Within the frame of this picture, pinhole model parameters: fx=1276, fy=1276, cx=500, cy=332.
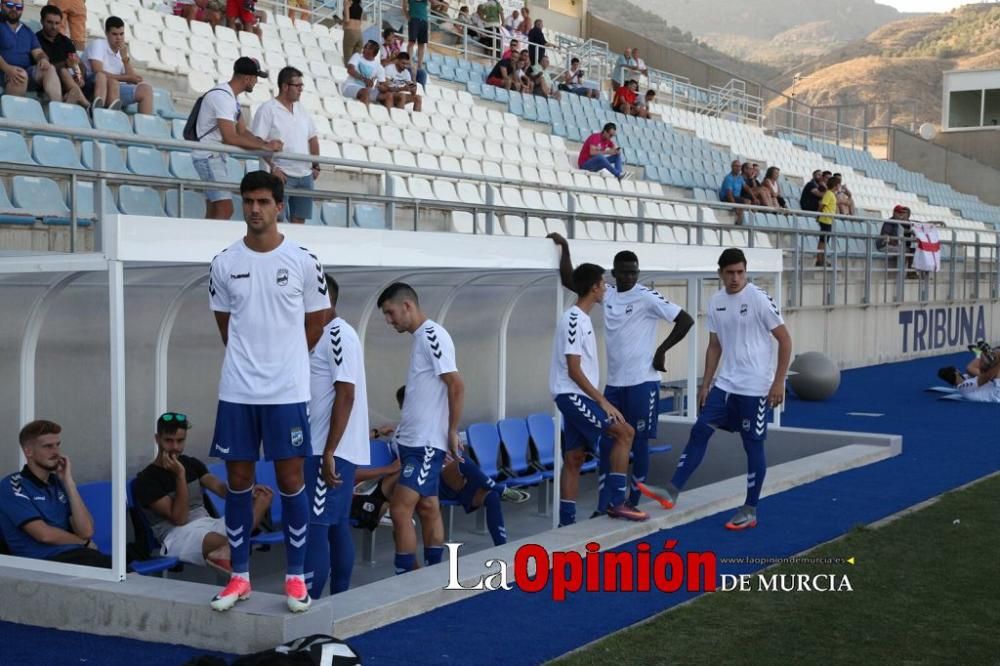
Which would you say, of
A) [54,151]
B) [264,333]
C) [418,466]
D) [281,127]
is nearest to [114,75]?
[54,151]

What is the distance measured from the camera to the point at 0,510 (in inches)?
276

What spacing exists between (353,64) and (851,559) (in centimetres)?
1201

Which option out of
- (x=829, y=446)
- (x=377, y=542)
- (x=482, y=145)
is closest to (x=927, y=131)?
(x=482, y=145)

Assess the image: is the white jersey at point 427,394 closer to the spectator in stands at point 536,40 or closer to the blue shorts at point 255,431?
the blue shorts at point 255,431

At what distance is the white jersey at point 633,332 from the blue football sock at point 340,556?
2.57 meters

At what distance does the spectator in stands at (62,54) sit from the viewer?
11.5m

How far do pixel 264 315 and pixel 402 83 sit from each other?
43.9 ft

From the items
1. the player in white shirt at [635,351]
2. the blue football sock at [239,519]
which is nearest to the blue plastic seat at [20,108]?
the player in white shirt at [635,351]

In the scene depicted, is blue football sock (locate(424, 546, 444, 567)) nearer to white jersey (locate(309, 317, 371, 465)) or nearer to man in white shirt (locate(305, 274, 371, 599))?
man in white shirt (locate(305, 274, 371, 599))

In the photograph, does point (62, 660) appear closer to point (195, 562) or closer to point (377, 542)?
point (195, 562)

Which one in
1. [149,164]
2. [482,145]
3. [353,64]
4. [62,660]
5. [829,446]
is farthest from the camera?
[482,145]

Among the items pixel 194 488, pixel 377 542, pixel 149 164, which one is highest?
pixel 149 164

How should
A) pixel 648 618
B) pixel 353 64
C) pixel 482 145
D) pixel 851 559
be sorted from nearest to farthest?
1. pixel 648 618
2. pixel 851 559
3. pixel 353 64
4. pixel 482 145

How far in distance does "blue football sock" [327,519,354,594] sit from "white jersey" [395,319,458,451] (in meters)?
0.73
